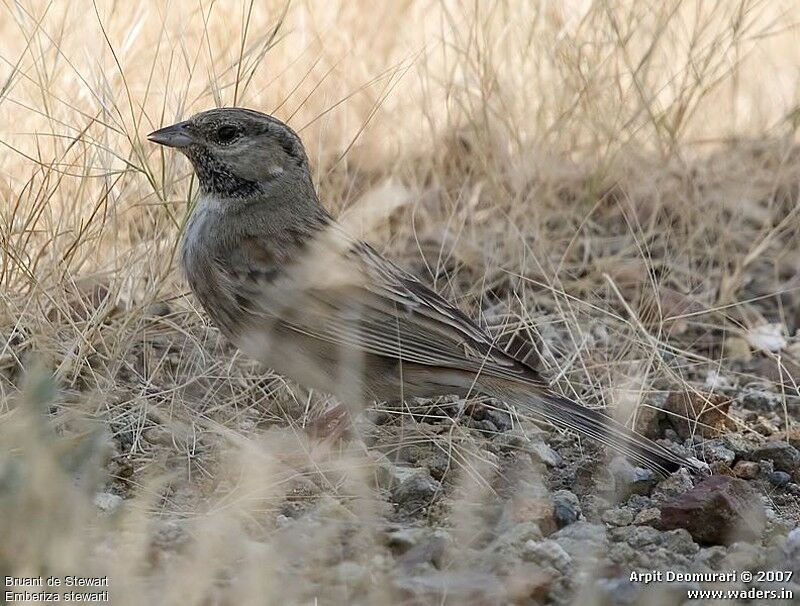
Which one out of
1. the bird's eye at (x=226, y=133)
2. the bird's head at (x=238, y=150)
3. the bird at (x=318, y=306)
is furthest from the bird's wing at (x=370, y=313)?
the bird's eye at (x=226, y=133)

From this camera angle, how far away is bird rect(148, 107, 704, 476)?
16.0 ft

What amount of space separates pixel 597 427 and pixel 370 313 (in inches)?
37.2

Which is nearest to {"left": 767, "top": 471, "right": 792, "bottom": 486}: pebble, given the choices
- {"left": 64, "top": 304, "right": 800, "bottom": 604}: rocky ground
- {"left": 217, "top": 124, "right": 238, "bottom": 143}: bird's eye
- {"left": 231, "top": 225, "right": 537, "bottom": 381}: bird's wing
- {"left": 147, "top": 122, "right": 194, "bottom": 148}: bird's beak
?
{"left": 64, "top": 304, "right": 800, "bottom": 604}: rocky ground

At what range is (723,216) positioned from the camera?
22.8 feet

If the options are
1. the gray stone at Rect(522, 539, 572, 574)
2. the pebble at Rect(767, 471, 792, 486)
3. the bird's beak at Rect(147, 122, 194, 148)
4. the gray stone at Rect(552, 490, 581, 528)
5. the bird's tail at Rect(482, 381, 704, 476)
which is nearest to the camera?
the gray stone at Rect(522, 539, 572, 574)

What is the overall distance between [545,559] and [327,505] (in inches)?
31.4

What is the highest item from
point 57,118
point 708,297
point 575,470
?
point 57,118

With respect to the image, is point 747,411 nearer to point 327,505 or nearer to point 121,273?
point 327,505

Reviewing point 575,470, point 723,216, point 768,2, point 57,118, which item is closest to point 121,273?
point 57,118

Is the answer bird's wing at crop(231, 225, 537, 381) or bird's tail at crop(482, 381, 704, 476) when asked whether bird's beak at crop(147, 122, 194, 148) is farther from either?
bird's tail at crop(482, 381, 704, 476)

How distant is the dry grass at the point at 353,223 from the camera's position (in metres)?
3.82

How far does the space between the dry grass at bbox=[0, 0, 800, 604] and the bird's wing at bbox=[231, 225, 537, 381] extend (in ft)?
1.14

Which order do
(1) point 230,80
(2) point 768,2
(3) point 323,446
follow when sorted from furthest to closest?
1. (2) point 768,2
2. (1) point 230,80
3. (3) point 323,446

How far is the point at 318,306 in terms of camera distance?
4.97m
